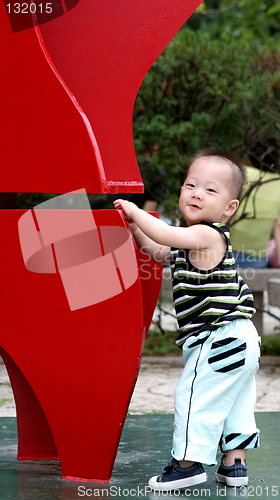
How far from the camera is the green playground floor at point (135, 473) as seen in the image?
1.80m

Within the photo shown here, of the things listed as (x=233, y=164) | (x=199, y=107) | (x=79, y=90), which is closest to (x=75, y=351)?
(x=233, y=164)

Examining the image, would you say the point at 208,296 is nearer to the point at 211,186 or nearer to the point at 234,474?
the point at 211,186

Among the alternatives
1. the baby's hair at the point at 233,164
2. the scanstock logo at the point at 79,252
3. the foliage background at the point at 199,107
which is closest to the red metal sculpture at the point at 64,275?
the scanstock logo at the point at 79,252

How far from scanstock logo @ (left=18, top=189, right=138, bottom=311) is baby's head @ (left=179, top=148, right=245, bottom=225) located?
27 centimetres

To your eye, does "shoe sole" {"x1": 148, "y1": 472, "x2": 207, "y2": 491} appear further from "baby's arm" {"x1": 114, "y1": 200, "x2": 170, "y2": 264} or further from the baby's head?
the baby's head

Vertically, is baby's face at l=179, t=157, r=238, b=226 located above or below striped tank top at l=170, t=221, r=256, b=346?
above

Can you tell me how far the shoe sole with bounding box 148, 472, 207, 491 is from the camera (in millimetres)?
1828

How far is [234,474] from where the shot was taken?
6.19 ft

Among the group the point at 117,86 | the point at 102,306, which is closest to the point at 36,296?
the point at 102,306

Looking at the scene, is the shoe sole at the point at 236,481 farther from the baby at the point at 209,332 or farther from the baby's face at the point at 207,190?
the baby's face at the point at 207,190

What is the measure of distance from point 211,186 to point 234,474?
37.5 inches

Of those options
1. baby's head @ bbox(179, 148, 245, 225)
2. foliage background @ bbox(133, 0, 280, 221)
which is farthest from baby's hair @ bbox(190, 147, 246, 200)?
foliage background @ bbox(133, 0, 280, 221)

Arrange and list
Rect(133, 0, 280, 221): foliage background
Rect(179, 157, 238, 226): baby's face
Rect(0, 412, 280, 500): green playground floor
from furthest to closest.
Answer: Rect(133, 0, 280, 221): foliage background → Rect(179, 157, 238, 226): baby's face → Rect(0, 412, 280, 500): green playground floor

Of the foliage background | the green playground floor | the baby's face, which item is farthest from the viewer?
the foliage background
